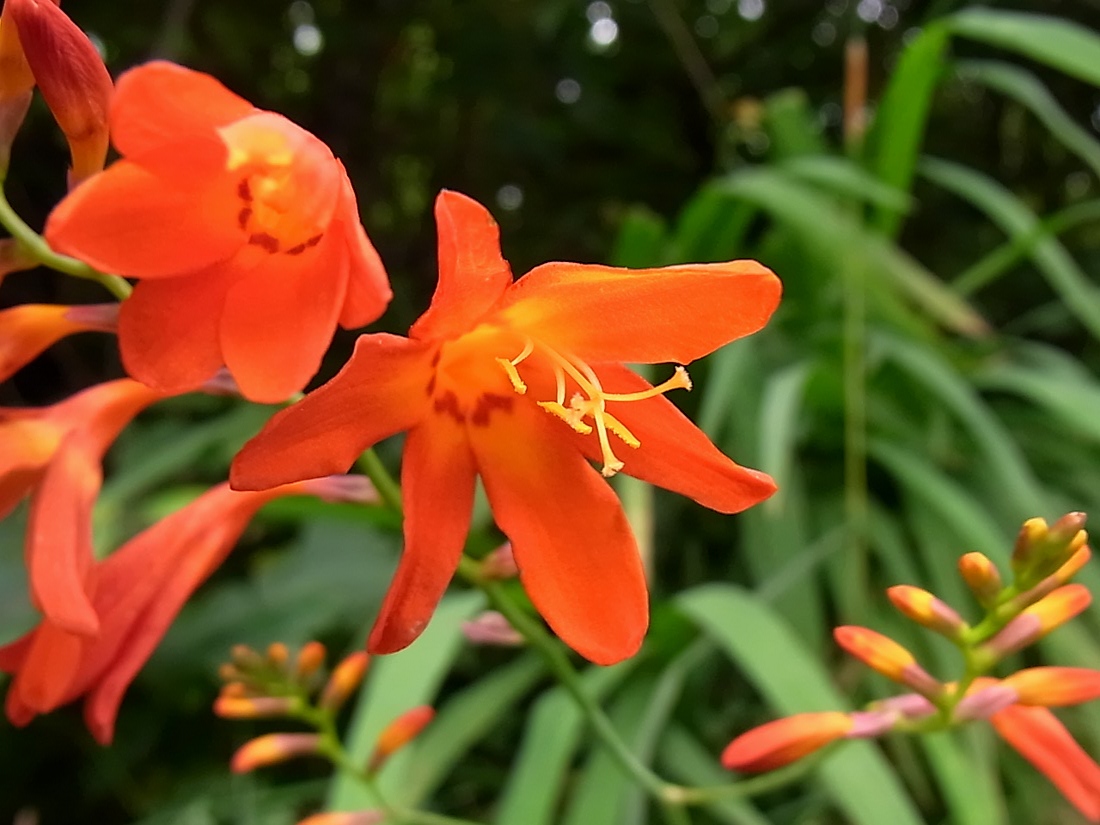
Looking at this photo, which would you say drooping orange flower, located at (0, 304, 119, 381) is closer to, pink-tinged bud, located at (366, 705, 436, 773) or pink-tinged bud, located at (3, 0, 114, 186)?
pink-tinged bud, located at (3, 0, 114, 186)

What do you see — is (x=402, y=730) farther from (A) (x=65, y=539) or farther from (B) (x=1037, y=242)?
(B) (x=1037, y=242)

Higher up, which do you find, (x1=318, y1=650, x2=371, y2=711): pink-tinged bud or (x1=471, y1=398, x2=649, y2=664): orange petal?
(x1=471, y1=398, x2=649, y2=664): orange petal

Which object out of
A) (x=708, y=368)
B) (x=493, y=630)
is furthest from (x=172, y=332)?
(x=708, y=368)

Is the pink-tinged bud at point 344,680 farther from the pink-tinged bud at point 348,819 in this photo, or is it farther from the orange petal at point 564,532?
the orange petal at point 564,532

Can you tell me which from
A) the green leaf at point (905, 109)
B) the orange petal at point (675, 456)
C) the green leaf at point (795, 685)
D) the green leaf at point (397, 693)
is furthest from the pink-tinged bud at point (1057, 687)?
the green leaf at point (905, 109)

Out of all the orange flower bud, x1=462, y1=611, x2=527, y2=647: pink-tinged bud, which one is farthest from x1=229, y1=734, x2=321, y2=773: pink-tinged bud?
the orange flower bud

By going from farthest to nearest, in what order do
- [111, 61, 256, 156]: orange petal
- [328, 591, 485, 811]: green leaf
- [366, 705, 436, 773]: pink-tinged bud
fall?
[328, 591, 485, 811]: green leaf
[366, 705, 436, 773]: pink-tinged bud
[111, 61, 256, 156]: orange petal
